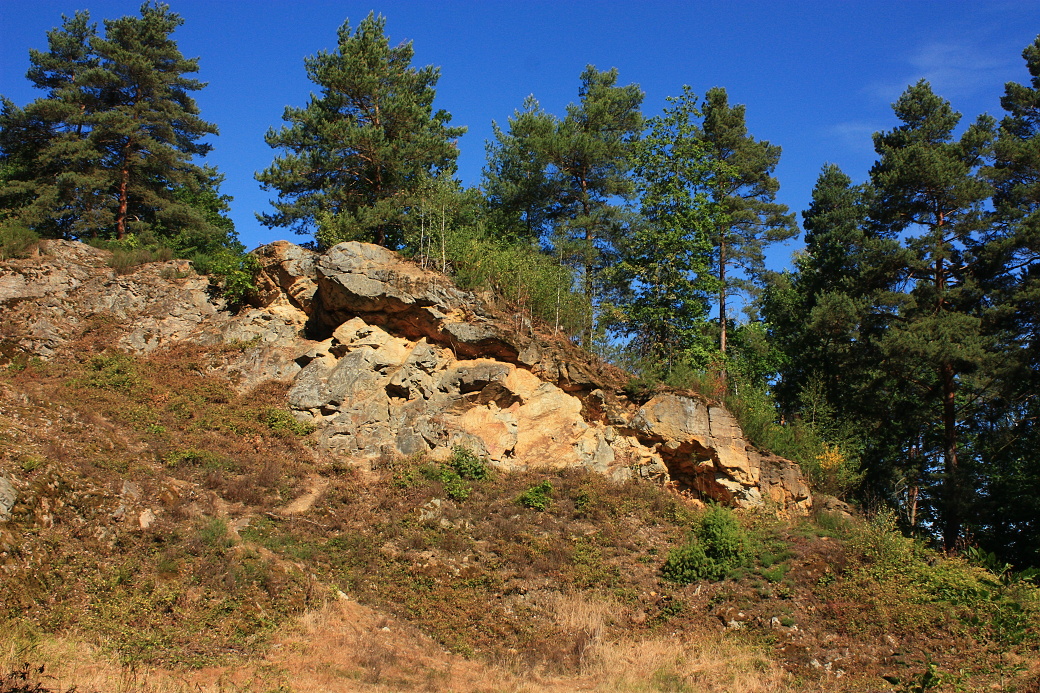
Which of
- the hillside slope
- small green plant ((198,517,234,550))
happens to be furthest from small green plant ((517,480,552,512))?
small green plant ((198,517,234,550))

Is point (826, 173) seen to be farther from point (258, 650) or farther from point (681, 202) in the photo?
point (258, 650)

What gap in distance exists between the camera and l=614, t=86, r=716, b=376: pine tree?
23.2m

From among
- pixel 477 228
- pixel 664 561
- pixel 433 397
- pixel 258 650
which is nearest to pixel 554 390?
pixel 433 397

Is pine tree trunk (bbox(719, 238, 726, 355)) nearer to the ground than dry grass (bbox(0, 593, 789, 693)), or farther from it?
farther from it

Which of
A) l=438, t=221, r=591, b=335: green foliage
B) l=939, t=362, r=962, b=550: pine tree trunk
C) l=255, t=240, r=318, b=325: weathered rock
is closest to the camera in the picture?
l=939, t=362, r=962, b=550: pine tree trunk

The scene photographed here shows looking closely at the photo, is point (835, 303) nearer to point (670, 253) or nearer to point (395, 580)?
point (670, 253)

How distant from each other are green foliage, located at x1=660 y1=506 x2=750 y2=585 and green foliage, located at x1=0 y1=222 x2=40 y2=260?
1990 cm

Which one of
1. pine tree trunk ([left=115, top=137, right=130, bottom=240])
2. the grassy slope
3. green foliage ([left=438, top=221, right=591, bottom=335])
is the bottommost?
the grassy slope

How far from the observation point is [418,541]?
47.9ft

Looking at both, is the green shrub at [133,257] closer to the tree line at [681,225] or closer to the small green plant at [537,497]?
the tree line at [681,225]

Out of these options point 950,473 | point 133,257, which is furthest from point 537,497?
point 133,257

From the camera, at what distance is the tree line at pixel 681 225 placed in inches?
754

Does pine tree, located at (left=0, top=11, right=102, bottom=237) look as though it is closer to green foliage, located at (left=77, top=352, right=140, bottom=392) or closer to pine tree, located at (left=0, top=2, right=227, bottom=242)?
pine tree, located at (left=0, top=2, right=227, bottom=242)

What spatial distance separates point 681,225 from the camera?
79.8 feet
